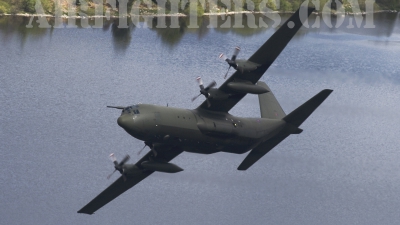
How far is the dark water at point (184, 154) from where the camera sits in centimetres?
9288

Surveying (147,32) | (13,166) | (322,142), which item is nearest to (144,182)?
(13,166)

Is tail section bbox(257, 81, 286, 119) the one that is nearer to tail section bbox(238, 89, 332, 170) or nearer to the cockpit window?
tail section bbox(238, 89, 332, 170)

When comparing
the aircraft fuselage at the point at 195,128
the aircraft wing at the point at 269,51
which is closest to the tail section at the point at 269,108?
the aircraft fuselage at the point at 195,128

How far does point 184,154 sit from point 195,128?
3720cm

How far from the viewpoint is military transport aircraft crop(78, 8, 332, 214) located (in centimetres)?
6144

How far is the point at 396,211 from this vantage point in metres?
95.1

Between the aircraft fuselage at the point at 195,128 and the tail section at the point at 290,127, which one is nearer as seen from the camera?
the aircraft fuselage at the point at 195,128

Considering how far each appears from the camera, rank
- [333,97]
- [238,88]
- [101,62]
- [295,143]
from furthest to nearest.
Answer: [101,62] → [333,97] → [295,143] → [238,88]

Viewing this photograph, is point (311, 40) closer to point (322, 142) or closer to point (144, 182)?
point (322, 142)

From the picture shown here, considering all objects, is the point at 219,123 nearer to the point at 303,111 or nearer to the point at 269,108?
the point at 303,111

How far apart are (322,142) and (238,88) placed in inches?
1802

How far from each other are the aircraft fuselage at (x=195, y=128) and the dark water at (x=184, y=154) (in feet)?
85.8

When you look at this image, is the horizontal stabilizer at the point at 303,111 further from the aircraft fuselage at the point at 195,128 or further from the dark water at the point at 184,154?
the dark water at the point at 184,154

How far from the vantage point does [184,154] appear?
99.9 m
